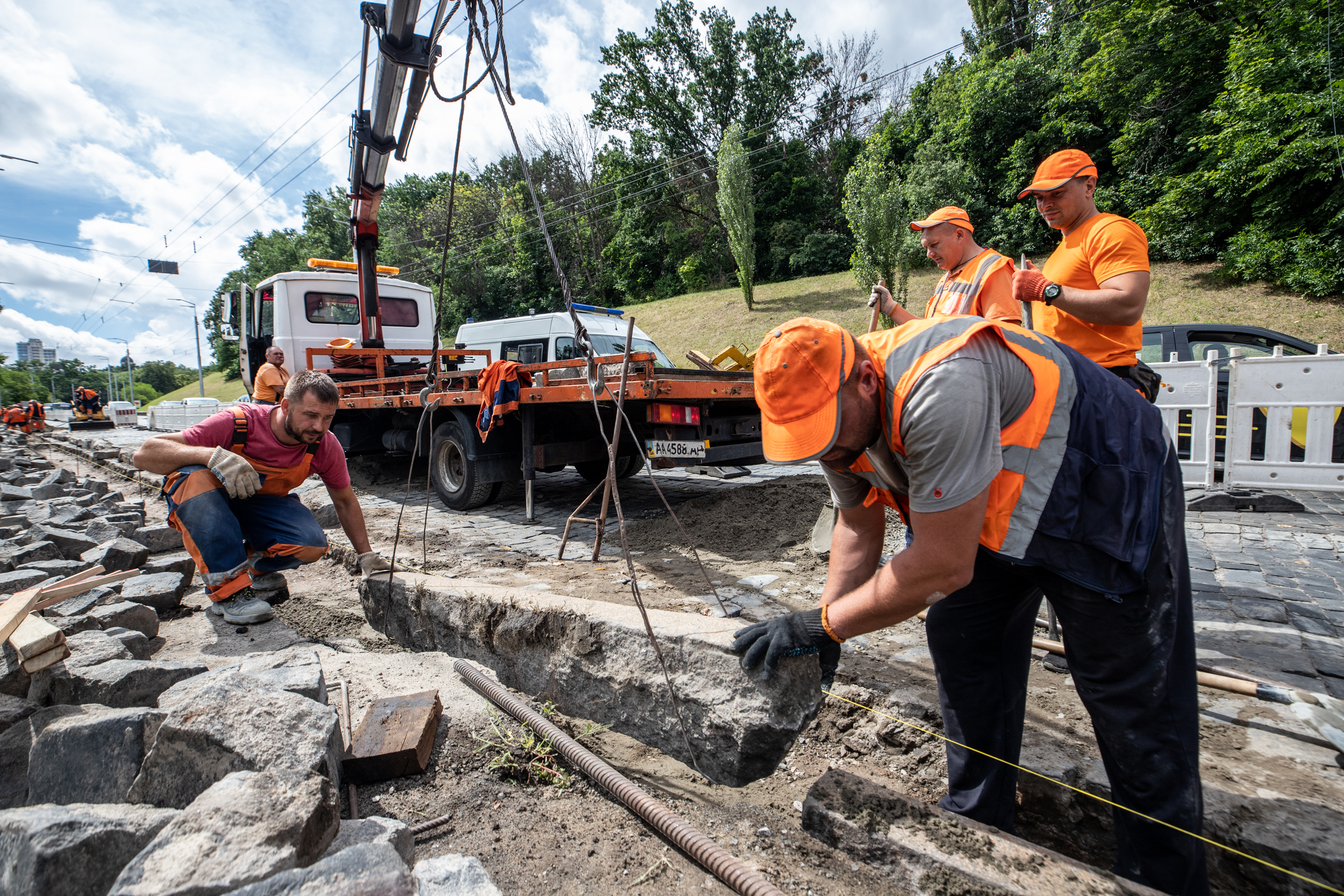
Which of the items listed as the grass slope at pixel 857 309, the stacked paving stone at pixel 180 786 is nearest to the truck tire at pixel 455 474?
the stacked paving stone at pixel 180 786

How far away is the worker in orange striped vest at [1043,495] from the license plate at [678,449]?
10.3 feet

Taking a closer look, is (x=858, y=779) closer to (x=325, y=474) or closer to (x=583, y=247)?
(x=325, y=474)

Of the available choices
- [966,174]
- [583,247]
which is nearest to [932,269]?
[966,174]

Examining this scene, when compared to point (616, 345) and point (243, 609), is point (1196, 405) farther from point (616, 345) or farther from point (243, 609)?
point (243, 609)

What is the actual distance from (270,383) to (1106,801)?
825 cm

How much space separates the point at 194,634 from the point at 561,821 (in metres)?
2.80

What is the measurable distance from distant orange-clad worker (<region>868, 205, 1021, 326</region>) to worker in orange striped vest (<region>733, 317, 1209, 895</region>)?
111 centimetres

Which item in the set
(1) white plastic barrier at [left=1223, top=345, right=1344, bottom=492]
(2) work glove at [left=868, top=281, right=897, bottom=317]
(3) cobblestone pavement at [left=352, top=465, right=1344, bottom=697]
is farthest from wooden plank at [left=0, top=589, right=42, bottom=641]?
(1) white plastic barrier at [left=1223, top=345, right=1344, bottom=492]

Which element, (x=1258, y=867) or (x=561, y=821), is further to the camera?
(x=561, y=821)

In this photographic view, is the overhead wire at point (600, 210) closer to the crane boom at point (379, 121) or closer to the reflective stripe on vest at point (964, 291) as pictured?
the crane boom at point (379, 121)

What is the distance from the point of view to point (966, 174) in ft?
72.8

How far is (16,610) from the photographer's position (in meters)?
2.58

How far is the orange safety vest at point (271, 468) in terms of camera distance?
380cm

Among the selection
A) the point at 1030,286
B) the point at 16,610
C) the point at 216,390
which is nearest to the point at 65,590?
the point at 16,610
